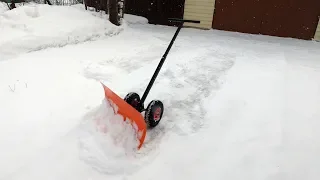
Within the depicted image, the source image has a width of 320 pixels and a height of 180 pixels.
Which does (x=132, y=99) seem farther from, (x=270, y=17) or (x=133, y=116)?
(x=270, y=17)

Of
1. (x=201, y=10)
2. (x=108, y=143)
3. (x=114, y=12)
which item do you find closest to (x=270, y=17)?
(x=201, y=10)

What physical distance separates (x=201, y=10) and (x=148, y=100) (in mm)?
8594

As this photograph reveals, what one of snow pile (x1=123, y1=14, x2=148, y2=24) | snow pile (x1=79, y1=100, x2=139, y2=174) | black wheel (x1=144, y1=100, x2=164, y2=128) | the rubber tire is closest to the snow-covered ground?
snow pile (x1=79, y1=100, x2=139, y2=174)

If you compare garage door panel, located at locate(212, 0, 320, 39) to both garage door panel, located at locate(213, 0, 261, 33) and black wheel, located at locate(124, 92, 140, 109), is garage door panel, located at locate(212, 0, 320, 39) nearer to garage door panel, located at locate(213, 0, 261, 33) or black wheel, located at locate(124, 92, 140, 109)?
garage door panel, located at locate(213, 0, 261, 33)

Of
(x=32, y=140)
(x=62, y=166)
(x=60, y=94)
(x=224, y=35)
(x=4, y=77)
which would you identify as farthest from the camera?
(x=224, y=35)

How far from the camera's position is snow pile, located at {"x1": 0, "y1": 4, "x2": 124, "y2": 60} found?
6.01 m

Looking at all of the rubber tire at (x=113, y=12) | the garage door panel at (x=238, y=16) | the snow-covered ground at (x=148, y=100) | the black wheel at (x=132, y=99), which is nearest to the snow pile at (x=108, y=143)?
the snow-covered ground at (x=148, y=100)

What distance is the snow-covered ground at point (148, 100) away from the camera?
9.05 ft

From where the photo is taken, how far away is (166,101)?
4.11 meters

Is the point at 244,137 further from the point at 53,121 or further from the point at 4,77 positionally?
the point at 4,77

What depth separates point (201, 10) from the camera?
1162 cm

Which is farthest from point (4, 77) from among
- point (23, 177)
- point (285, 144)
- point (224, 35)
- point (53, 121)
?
point (224, 35)

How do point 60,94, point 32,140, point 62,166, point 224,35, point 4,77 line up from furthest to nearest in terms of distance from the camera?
point 224,35 → point 4,77 → point 60,94 → point 32,140 → point 62,166

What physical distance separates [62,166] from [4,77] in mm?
2573
